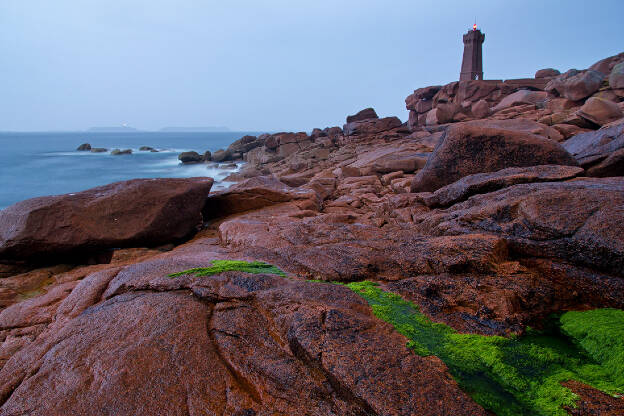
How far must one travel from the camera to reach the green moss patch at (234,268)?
12.0 feet

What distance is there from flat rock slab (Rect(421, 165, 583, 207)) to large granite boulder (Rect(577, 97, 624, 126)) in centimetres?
1106

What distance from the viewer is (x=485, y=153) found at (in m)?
6.91

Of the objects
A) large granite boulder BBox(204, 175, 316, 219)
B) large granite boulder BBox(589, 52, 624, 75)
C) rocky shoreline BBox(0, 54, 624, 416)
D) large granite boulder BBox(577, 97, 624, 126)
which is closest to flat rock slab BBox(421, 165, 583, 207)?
rocky shoreline BBox(0, 54, 624, 416)

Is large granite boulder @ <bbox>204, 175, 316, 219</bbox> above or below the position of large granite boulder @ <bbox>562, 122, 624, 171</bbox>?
below

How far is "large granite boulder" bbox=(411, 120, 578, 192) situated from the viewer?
654 centimetres

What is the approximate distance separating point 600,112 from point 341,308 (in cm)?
1626

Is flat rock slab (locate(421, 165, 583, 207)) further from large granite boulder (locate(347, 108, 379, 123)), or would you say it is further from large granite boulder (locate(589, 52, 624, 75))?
large granite boulder (locate(589, 52, 624, 75))

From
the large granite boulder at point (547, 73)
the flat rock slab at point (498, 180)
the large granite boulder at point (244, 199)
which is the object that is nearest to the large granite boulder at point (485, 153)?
the flat rock slab at point (498, 180)

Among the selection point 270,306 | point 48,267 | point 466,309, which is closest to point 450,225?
point 466,309

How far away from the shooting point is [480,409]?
75.9 inches

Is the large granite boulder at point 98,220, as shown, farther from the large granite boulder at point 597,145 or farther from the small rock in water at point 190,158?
the small rock in water at point 190,158

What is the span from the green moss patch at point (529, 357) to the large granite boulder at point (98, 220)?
529 centimetres

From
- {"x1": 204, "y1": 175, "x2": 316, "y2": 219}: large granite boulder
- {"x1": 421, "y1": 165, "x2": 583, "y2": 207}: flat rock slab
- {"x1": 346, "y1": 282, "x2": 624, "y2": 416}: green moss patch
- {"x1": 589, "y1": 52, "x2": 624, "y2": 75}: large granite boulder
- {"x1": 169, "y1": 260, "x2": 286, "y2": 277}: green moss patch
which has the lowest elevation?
{"x1": 346, "y1": 282, "x2": 624, "y2": 416}: green moss patch

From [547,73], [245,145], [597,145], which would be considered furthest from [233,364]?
[547,73]
